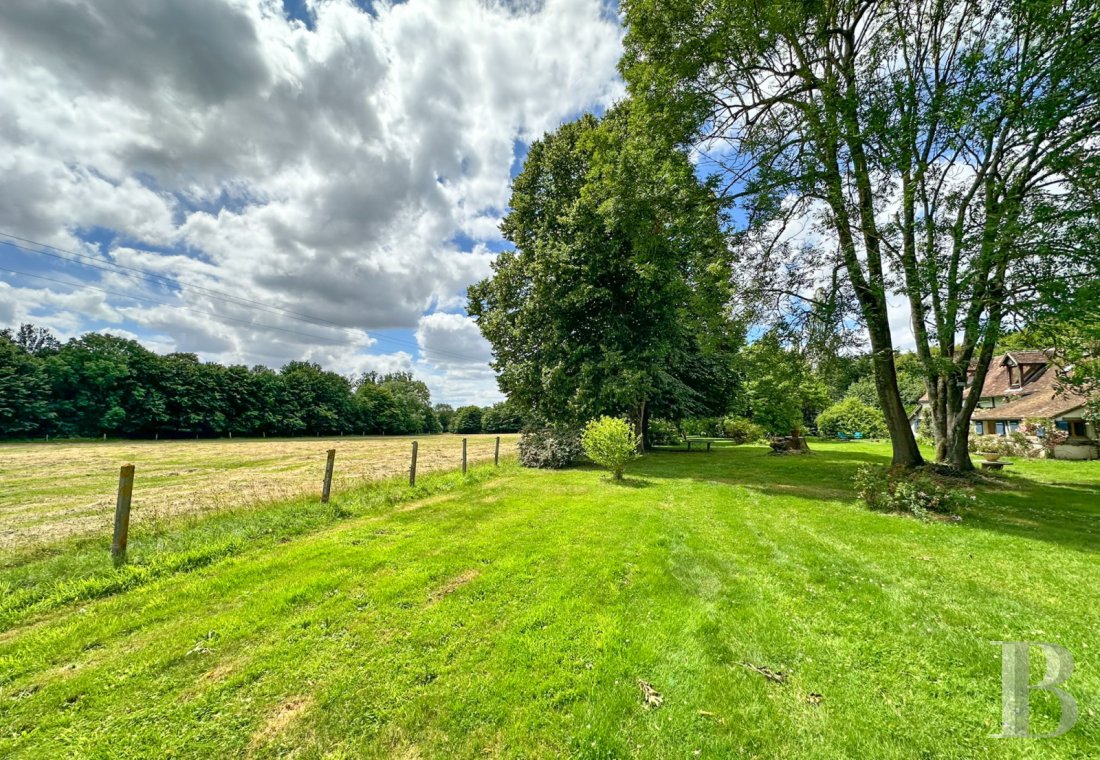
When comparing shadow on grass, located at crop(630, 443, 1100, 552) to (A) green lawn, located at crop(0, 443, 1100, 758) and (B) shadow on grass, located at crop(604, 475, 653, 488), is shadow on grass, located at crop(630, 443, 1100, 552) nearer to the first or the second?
(A) green lawn, located at crop(0, 443, 1100, 758)

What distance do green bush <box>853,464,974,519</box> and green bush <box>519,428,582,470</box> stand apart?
10.4m

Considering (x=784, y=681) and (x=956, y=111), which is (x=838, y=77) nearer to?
(x=956, y=111)

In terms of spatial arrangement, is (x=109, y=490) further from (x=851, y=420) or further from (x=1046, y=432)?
(x=851, y=420)

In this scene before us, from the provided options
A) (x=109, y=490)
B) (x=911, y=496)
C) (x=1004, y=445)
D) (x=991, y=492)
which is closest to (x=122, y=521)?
(x=109, y=490)

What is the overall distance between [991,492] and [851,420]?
4163cm

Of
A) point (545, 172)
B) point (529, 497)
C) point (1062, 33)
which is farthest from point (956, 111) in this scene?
point (545, 172)

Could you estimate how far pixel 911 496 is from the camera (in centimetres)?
835

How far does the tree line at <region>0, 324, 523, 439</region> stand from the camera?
37.6 meters

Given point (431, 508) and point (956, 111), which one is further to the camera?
point (431, 508)

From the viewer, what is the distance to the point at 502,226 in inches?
854

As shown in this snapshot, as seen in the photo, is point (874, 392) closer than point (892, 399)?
No

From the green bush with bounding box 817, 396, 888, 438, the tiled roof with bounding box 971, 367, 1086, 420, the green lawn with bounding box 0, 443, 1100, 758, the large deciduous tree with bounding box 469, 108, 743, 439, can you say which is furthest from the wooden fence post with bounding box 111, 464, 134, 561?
the green bush with bounding box 817, 396, 888, 438

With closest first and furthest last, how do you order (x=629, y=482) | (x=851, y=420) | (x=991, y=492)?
(x=991, y=492) → (x=629, y=482) → (x=851, y=420)

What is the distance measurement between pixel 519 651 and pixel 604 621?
98 centimetres
